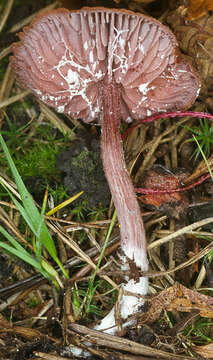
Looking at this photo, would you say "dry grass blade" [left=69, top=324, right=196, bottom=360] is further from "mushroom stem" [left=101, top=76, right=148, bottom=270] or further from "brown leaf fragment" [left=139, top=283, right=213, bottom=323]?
"mushroom stem" [left=101, top=76, right=148, bottom=270]

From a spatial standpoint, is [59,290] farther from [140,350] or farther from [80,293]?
[140,350]

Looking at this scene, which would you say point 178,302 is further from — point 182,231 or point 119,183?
point 119,183

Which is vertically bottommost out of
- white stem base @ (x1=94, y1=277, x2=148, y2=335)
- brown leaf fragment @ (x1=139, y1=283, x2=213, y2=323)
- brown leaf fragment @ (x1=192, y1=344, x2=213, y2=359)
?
brown leaf fragment @ (x1=192, y1=344, x2=213, y2=359)

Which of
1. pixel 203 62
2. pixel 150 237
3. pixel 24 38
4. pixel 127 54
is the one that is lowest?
pixel 150 237

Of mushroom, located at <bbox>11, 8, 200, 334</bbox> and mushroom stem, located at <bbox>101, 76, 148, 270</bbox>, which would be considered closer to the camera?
mushroom, located at <bbox>11, 8, 200, 334</bbox>

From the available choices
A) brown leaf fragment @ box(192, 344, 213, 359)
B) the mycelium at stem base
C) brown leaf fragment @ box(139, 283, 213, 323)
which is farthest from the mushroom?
brown leaf fragment @ box(192, 344, 213, 359)

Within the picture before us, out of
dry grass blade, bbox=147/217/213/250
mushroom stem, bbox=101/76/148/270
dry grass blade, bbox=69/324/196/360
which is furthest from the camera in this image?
dry grass blade, bbox=147/217/213/250

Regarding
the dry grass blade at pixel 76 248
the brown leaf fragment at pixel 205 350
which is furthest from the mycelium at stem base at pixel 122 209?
the brown leaf fragment at pixel 205 350

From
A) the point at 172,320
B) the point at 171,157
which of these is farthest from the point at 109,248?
the point at 171,157
